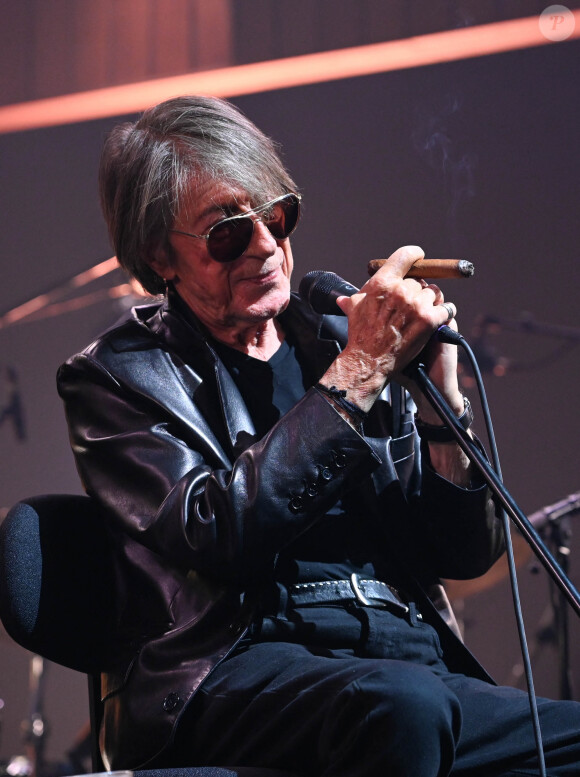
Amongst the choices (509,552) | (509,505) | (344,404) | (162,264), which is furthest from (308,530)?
(162,264)

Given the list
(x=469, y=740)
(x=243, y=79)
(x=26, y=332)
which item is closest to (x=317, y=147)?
(x=243, y=79)

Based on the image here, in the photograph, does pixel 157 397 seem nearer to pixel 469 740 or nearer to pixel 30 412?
pixel 469 740

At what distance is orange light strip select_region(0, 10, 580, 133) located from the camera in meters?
3.28

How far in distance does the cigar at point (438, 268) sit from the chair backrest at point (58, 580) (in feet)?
2.14

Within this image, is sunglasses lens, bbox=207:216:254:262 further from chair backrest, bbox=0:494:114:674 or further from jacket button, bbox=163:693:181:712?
jacket button, bbox=163:693:181:712

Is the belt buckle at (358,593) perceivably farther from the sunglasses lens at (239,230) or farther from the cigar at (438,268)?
the sunglasses lens at (239,230)

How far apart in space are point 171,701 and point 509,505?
0.57 meters

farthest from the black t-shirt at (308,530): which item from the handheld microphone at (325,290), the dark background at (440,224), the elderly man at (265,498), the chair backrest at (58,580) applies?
the dark background at (440,224)

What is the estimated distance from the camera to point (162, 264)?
66.8 inches

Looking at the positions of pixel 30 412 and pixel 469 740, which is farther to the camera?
pixel 30 412

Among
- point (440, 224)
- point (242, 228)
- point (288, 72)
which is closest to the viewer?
point (242, 228)

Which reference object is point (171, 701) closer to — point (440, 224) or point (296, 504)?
point (296, 504)

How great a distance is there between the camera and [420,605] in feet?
4.76

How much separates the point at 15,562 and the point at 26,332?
2549mm
